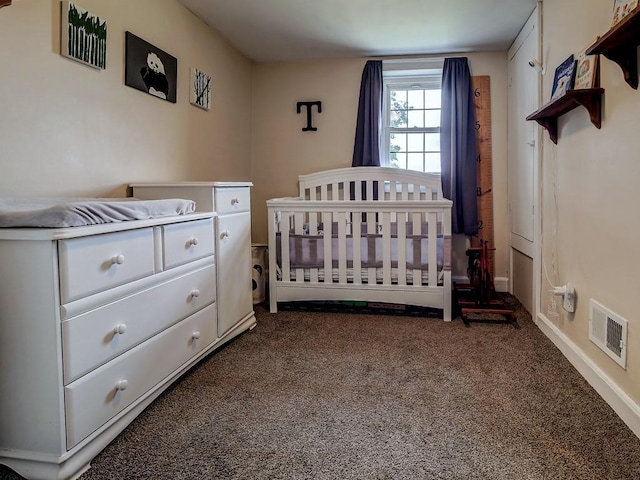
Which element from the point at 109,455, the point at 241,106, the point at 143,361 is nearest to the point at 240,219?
the point at 143,361

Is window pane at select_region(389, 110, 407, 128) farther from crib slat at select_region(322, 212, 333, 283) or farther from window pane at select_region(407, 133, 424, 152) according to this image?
crib slat at select_region(322, 212, 333, 283)

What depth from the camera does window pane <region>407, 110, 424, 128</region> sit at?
410cm

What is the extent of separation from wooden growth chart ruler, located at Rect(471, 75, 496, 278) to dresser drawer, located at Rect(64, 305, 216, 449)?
106 inches

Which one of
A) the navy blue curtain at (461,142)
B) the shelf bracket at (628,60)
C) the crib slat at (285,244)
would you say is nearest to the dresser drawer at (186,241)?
the crib slat at (285,244)

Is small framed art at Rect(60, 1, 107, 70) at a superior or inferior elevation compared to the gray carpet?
superior

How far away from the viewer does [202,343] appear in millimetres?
2113

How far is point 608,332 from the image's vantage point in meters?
1.78

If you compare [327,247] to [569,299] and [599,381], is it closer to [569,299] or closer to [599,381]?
[569,299]

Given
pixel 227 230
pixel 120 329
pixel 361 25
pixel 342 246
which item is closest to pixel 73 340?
pixel 120 329

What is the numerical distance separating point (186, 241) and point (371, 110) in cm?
248

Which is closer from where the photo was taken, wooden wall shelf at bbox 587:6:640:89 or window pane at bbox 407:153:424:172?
wooden wall shelf at bbox 587:6:640:89

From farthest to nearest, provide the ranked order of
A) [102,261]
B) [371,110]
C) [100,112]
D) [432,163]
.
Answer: [432,163]
[371,110]
[100,112]
[102,261]

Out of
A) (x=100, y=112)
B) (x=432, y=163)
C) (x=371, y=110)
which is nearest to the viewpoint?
(x=100, y=112)

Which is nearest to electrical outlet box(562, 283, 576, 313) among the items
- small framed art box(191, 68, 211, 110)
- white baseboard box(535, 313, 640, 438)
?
white baseboard box(535, 313, 640, 438)
